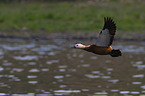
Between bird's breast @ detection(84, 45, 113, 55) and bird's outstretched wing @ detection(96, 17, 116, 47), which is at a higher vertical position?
bird's outstretched wing @ detection(96, 17, 116, 47)

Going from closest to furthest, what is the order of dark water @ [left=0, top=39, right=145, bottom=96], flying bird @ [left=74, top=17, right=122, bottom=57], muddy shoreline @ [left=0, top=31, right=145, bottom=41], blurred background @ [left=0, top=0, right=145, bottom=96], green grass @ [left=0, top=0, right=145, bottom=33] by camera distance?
flying bird @ [left=74, top=17, right=122, bottom=57] < dark water @ [left=0, top=39, right=145, bottom=96] < blurred background @ [left=0, top=0, right=145, bottom=96] < muddy shoreline @ [left=0, top=31, right=145, bottom=41] < green grass @ [left=0, top=0, right=145, bottom=33]

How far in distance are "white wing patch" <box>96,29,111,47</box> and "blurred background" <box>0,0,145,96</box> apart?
522 centimetres

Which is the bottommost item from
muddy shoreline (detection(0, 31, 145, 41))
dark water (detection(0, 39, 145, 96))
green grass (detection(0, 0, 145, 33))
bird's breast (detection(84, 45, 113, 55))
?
bird's breast (detection(84, 45, 113, 55))

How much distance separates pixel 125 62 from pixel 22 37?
10.2m

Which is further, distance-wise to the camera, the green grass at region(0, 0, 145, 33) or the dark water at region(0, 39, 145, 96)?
the green grass at region(0, 0, 145, 33)

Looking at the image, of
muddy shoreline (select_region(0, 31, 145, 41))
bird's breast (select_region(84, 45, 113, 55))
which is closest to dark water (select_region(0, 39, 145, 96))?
muddy shoreline (select_region(0, 31, 145, 41))

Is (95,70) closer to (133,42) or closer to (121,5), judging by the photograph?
(133,42)

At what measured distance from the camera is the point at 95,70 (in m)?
22.3

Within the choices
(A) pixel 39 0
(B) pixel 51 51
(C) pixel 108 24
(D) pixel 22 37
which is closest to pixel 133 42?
(B) pixel 51 51

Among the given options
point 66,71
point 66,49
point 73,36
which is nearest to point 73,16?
point 73,36

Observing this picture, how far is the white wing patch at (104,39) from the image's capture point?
12094mm

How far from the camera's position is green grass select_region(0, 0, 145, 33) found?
110 feet

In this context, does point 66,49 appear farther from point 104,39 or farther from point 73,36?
point 104,39

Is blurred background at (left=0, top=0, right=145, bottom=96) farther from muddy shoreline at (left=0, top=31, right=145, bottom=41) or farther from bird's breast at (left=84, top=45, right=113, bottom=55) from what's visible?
bird's breast at (left=84, top=45, right=113, bottom=55)
